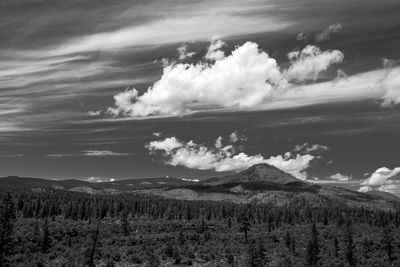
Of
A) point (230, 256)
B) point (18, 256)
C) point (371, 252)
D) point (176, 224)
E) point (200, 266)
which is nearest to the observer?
point (18, 256)

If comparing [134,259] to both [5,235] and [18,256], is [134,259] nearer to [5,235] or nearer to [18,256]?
[18,256]

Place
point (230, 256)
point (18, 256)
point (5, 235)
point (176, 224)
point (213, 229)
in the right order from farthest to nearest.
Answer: point (176, 224) → point (213, 229) → point (230, 256) → point (18, 256) → point (5, 235)

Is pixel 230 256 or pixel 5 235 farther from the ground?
pixel 5 235

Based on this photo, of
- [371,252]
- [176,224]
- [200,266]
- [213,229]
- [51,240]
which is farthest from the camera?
[176,224]

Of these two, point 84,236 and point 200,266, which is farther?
point 84,236

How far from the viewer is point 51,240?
102875 mm

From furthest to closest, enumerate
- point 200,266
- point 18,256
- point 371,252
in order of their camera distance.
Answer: point 371,252, point 200,266, point 18,256

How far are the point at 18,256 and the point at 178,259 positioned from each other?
3168 centimetres

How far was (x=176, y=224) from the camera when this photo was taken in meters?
181

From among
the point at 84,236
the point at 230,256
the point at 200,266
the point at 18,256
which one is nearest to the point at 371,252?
the point at 230,256

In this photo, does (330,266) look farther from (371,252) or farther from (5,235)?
(5,235)

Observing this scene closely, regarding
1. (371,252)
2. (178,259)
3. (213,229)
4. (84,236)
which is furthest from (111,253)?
(213,229)

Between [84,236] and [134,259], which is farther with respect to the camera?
[84,236]

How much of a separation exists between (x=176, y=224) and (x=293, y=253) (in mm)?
82059
